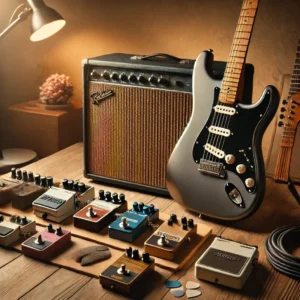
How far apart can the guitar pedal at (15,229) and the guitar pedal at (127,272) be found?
0.34m

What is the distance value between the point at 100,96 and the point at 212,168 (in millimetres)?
531

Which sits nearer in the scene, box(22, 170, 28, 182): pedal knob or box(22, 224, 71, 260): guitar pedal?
box(22, 224, 71, 260): guitar pedal

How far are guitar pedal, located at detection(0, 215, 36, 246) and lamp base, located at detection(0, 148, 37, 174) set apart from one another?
685 mm

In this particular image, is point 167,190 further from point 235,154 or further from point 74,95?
point 74,95

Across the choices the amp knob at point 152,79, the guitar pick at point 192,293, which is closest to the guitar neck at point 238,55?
the amp knob at point 152,79

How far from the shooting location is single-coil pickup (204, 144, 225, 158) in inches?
61.4

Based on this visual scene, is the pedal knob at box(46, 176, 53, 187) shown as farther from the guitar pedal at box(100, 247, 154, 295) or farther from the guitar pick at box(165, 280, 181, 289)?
the guitar pick at box(165, 280, 181, 289)

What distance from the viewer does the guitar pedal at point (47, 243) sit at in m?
1.39

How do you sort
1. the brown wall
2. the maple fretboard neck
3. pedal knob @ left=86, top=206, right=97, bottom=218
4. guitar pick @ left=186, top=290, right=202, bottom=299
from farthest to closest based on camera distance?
the brown wall → the maple fretboard neck → pedal knob @ left=86, top=206, right=97, bottom=218 → guitar pick @ left=186, top=290, right=202, bottom=299

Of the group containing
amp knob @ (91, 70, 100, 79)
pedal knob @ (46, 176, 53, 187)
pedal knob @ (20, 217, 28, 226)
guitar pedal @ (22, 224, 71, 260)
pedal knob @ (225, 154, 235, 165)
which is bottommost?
guitar pedal @ (22, 224, 71, 260)

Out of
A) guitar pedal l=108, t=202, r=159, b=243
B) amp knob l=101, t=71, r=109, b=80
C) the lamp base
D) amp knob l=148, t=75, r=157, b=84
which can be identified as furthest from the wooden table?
the lamp base

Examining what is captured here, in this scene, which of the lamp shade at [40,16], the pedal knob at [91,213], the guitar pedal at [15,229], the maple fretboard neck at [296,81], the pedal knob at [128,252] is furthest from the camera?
the lamp shade at [40,16]

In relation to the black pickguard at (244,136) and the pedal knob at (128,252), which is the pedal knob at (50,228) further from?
the black pickguard at (244,136)

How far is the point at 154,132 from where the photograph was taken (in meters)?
1.78
